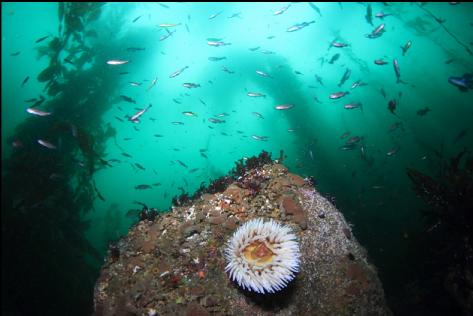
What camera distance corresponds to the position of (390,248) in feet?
46.1

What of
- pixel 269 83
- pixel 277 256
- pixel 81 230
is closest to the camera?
pixel 277 256

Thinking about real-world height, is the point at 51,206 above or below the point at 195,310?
below

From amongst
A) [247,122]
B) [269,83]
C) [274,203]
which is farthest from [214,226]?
[247,122]

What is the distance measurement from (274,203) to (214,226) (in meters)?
1.21

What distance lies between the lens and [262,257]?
12.4 feet

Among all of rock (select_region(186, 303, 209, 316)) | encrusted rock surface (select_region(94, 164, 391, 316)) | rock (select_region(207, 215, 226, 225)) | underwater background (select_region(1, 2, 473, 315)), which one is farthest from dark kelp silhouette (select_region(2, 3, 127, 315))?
rock (select_region(186, 303, 209, 316))

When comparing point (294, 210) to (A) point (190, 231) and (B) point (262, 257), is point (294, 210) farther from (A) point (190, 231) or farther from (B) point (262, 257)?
(A) point (190, 231)

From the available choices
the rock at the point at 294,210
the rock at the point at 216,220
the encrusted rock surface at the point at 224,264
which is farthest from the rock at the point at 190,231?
the rock at the point at 294,210

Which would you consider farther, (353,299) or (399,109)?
(399,109)

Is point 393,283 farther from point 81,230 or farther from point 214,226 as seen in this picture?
point 81,230

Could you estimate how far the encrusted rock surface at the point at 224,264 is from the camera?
4.13m

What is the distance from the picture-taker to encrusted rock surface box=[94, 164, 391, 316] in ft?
13.5

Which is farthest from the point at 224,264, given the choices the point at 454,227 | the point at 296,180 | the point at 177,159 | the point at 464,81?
the point at 177,159

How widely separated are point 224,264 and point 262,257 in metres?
0.91
